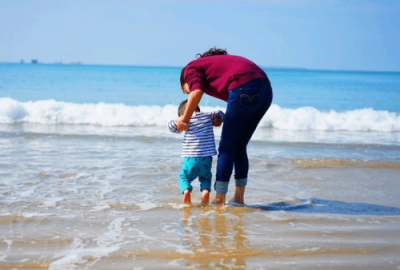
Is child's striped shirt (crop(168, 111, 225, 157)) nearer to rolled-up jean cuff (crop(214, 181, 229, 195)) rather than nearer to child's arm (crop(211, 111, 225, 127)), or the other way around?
child's arm (crop(211, 111, 225, 127))

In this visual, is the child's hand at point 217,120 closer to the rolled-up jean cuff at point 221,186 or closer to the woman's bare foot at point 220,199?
the rolled-up jean cuff at point 221,186

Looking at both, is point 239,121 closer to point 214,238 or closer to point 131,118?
point 214,238

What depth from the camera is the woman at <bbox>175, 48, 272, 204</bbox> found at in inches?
177

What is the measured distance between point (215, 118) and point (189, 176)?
23.4 inches

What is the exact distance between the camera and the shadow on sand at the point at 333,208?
5.01m

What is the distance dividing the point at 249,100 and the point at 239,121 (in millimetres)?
206

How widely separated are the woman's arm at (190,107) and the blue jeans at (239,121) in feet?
0.88

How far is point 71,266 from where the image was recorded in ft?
11.0

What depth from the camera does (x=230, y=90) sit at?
4.53 metres

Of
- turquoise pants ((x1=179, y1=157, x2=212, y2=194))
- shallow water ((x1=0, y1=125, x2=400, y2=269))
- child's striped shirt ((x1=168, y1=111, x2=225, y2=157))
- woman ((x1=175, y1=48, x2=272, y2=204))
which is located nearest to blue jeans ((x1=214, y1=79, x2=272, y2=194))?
woman ((x1=175, y1=48, x2=272, y2=204))

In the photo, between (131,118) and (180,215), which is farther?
(131,118)

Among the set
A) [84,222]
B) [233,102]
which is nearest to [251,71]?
[233,102]

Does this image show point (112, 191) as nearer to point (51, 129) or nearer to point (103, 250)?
point (103, 250)

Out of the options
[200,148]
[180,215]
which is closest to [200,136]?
[200,148]
